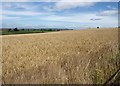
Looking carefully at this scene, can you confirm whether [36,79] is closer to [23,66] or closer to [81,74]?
[81,74]

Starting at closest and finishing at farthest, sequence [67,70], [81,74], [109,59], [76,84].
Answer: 1. [76,84]
2. [81,74]
3. [67,70]
4. [109,59]

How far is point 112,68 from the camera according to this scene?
659cm

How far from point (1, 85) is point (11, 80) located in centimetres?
30

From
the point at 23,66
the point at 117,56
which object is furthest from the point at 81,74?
the point at 117,56

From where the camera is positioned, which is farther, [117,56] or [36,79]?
[117,56]

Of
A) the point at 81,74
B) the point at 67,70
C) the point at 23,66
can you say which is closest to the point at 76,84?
the point at 81,74

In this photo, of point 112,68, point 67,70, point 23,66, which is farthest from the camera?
point 23,66

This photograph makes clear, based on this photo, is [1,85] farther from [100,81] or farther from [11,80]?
[100,81]

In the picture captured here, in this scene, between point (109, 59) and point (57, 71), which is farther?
point (109, 59)

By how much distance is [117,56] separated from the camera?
822 centimetres

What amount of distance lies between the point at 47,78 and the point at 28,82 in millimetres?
448

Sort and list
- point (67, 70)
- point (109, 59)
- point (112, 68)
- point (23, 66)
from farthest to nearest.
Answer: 1. point (109, 59)
2. point (23, 66)
3. point (112, 68)
4. point (67, 70)

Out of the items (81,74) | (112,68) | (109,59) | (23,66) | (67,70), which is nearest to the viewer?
(81,74)

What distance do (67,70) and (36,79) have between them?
99cm
